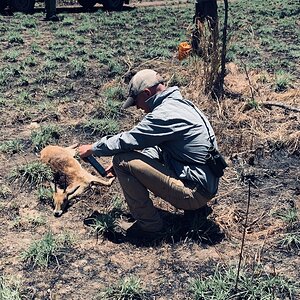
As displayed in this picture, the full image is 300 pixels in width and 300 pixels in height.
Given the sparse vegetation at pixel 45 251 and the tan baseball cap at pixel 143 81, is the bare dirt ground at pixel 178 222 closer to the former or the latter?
the sparse vegetation at pixel 45 251

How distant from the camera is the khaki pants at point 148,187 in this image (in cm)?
427

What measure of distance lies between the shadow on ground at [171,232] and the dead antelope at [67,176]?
14.2 inches

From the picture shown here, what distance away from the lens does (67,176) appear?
5.22 metres

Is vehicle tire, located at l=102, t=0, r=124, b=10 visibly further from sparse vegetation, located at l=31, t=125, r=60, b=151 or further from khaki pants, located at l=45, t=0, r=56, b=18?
sparse vegetation, located at l=31, t=125, r=60, b=151

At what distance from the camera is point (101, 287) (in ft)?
12.4

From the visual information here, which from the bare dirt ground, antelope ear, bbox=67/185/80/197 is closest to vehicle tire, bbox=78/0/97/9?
the bare dirt ground

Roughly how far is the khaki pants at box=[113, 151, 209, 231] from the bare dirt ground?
0.73 feet

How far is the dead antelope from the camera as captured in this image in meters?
4.88

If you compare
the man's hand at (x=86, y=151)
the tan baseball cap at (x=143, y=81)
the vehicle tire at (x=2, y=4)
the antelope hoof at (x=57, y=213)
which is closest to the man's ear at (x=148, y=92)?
the tan baseball cap at (x=143, y=81)

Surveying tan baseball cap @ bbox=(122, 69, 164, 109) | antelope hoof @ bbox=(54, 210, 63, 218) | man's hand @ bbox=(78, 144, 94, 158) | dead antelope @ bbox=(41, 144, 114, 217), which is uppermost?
tan baseball cap @ bbox=(122, 69, 164, 109)

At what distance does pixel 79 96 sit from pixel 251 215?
4.09m

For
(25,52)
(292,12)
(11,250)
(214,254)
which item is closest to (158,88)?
(214,254)

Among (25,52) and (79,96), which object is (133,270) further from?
(25,52)

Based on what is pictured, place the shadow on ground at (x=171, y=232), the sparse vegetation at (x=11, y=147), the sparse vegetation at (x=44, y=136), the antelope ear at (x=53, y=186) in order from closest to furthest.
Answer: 1. the shadow on ground at (x=171, y=232)
2. the antelope ear at (x=53, y=186)
3. the sparse vegetation at (x=11, y=147)
4. the sparse vegetation at (x=44, y=136)
